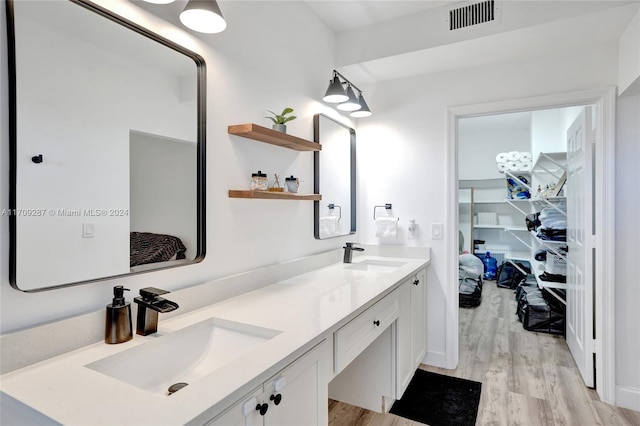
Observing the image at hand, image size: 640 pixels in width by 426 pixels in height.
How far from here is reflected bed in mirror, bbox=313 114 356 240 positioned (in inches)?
99.1

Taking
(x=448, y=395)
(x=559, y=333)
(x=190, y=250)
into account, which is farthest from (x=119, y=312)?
(x=559, y=333)

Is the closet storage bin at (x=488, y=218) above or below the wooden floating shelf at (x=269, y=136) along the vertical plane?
below

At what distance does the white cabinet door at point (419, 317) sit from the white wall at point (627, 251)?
1.18 m

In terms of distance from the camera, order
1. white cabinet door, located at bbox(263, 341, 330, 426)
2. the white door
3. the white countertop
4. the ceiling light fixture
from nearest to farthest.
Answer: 1. the white countertop
2. white cabinet door, located at bbox(263, 341, 330, 426)
3. the ceiling light fixture
4. the white door

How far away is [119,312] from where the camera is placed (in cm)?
115

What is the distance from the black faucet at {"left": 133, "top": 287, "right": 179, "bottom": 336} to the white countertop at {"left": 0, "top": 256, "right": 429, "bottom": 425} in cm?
3

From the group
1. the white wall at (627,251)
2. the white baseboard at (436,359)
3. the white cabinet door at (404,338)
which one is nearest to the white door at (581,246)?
the white wall at (627,251)

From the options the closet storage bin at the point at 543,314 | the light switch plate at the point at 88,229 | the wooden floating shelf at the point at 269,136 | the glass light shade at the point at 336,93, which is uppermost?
the glass light shade at the point at 336,93

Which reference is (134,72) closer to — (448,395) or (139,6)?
(139,6)

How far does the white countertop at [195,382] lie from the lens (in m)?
0.78

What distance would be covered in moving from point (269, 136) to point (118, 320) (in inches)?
42.9

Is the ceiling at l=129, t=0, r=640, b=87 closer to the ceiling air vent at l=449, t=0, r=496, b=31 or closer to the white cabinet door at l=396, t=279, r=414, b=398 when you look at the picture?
the ceiling air vent at l=449, t=0, r=496, b=31

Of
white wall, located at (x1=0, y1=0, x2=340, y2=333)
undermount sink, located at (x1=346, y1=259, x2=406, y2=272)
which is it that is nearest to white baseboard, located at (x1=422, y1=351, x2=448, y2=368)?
undermount sink, located at (x1=346, y1=259, x2=406, y2=272)

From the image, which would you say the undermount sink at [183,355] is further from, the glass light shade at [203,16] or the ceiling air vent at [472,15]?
the ceiling air vent at [472,15]
